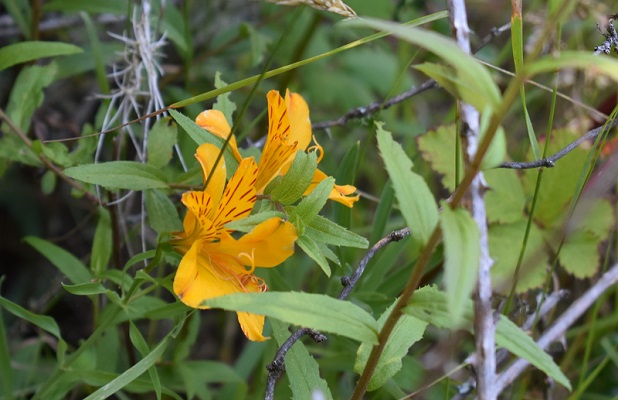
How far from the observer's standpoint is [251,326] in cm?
81

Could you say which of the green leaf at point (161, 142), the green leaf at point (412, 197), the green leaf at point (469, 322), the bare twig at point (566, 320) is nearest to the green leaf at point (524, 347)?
the green leaf at point (469, 322)

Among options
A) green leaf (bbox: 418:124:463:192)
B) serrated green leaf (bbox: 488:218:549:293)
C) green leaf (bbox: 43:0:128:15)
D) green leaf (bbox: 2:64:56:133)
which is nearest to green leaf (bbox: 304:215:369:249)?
serrated green leaf (bbox: 488:218:549:293)

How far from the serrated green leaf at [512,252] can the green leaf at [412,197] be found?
0.57 metres

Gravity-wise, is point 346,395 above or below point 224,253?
below

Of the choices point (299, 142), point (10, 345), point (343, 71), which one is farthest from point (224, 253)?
point (343, 71)

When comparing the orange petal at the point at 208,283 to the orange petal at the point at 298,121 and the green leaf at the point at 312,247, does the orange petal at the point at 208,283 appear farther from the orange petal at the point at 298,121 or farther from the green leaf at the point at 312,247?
the orange petal at the point at 298,121

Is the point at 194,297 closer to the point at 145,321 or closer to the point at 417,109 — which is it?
the point at 145,321

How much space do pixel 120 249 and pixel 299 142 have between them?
1.41 feet

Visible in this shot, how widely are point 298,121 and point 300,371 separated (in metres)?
0.34

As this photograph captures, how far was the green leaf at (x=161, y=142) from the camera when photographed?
111 centimetres

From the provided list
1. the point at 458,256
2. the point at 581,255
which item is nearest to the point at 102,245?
the point at 458,256

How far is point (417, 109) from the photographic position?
2352 mm

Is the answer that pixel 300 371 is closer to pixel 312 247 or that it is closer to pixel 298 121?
pixel 312 247

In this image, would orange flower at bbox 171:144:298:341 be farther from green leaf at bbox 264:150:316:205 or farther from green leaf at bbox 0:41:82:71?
green leaf at bbox 0:41:82:71
